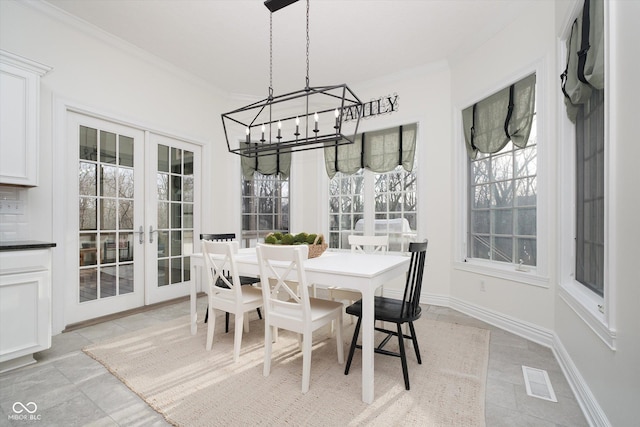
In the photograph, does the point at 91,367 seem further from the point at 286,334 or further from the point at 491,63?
the point at 491,63

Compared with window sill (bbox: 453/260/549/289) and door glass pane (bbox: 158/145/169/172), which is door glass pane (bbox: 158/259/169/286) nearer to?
door glass pane (bbox: 158/145/169/172)

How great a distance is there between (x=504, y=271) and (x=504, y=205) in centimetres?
69

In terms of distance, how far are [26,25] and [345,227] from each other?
13.3 ft

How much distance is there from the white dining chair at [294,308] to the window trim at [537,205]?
1.86m

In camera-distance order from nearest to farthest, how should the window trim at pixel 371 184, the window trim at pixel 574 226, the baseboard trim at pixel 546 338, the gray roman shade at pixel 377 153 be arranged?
the window trim at pixel 574 226, the baseboard trim at pixel 546 338, the window trim at pixel 371 184, the gray roman shade at pixel 377 153

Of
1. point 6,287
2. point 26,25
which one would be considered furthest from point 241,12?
point 6,287

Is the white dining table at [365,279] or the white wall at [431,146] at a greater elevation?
the white wall at [431,146]

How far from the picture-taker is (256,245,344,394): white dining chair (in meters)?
1.92

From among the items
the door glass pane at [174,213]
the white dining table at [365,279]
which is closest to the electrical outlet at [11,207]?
the door glass pane at [174,213]

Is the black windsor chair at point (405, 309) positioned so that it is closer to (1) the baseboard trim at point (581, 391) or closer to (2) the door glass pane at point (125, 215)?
(1) the baseboard trim at point (581, 391)

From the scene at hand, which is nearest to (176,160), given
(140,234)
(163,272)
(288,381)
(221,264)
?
(140,234)

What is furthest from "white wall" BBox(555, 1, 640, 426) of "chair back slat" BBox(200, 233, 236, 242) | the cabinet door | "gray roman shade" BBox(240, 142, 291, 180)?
"gray roman shade" BBox(240, 142, 291, 180)

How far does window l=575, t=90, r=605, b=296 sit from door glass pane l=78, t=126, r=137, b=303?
4.31m

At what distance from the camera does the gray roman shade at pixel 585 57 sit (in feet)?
5.47
